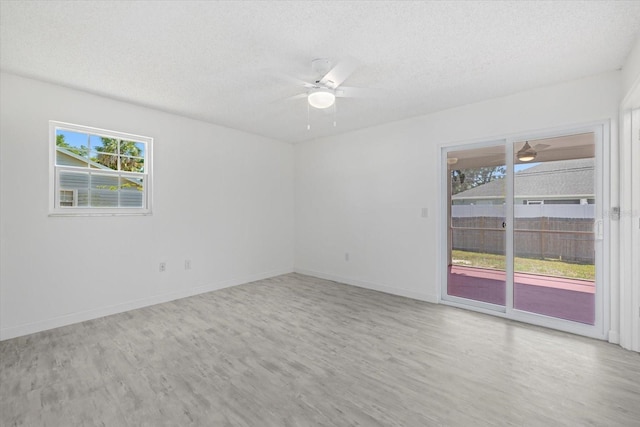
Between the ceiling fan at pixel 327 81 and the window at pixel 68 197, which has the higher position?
the ceiling fan at pixel 327 81

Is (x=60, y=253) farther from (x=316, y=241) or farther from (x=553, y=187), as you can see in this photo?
(x=553, y=187)

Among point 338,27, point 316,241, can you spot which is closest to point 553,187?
point 338,27

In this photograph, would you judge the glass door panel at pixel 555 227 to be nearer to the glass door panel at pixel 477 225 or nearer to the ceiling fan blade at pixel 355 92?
the glass door panel at pixel 477 225

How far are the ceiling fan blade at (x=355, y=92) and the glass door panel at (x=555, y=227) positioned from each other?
5.83 feet

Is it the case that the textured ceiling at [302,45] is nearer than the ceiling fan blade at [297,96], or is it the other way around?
the textured ceiling at [302,45]

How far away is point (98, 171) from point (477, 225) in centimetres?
471

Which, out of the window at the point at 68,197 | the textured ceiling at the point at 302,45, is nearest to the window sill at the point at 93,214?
the window at the point at 68,197

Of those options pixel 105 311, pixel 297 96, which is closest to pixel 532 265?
pixel 297 96

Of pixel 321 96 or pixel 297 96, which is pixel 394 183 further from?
pixel 321 96

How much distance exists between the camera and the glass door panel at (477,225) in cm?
357

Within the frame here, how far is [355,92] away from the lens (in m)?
3.29

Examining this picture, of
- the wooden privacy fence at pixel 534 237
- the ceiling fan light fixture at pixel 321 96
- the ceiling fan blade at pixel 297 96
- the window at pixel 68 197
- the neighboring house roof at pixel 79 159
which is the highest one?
the ceiling fan blade at pixel 297 96

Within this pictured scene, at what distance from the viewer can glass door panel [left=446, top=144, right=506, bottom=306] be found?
11.7ft

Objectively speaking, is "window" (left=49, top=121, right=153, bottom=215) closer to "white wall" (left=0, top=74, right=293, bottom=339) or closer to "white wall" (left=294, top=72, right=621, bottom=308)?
"white wall" (left=0, top=74, right=293, bottom=339)
